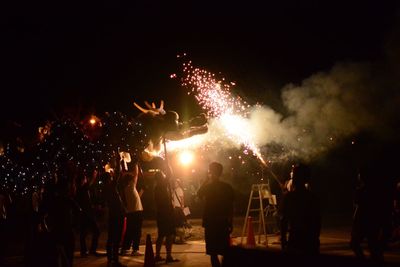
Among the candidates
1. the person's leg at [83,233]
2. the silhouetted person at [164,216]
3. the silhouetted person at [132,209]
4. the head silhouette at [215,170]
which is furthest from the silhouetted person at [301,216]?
the person's leg at [83,233]

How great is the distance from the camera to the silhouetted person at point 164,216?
10117 millimetres

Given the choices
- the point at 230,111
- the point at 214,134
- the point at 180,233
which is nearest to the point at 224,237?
the point at 180,233

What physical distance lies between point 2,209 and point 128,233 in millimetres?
2964

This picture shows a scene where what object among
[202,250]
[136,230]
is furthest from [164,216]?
[202,250]

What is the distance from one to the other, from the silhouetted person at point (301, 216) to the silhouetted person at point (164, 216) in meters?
4.20

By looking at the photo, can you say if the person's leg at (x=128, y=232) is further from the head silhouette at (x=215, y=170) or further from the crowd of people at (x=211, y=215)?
the head silhouette at (x=215, y=170)

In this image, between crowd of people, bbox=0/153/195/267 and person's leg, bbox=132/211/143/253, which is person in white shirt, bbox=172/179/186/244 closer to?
crowd of people, bbox=0/153/195/267

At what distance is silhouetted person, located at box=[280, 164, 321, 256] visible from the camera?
617cm

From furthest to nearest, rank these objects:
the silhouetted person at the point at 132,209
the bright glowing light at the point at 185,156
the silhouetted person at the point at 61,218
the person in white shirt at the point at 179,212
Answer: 1. the bright glowing light at the point at 185,156
2. the person in white shirt at the point at 179,212
3. the silhouetted person at the point at 132,209
4. the silhouetted person at the point at 61,218

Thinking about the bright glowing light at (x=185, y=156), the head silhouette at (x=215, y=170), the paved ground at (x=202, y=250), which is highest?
the bright glowing light at (x=185, y=156)

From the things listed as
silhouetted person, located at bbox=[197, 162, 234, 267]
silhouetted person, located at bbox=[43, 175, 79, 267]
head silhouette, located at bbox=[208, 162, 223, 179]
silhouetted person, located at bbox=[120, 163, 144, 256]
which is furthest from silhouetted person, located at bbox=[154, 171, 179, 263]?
head silhouette, located at bbox=[208, 162, 223, 179]

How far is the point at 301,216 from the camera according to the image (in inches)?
245

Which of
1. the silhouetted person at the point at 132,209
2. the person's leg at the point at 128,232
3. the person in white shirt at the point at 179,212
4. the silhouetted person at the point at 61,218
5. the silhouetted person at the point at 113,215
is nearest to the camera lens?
the silhouetted person at the point at 61,218

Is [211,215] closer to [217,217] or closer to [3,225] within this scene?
[217,217]
